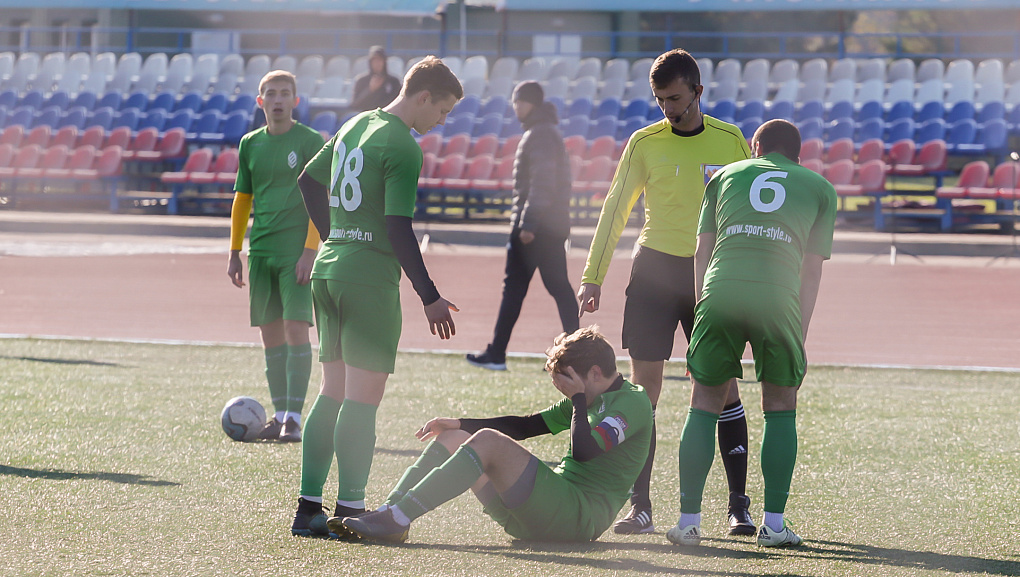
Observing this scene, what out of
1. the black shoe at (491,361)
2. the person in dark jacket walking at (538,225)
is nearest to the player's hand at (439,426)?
the person in dark jacket walking at (538,225)

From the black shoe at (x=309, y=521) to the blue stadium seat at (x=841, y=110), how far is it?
2294 centimetres

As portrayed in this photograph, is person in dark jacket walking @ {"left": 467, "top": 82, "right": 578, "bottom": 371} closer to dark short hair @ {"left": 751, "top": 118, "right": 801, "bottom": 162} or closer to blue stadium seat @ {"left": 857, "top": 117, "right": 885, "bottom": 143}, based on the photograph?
dark short hair @ {"left": 751, "top": 118, "right": 801, "bottom": 162}

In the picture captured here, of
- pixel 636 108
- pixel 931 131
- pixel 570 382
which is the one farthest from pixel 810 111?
pixel 570 382

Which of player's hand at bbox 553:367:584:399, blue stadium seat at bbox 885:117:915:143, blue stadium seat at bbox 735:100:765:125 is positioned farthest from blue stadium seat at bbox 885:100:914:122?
player's hand at bbox 553:367:584:399

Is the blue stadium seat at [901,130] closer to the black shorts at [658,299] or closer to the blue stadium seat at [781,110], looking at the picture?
the blue stadium seat at [781,110]

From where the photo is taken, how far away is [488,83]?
2900 centimetres

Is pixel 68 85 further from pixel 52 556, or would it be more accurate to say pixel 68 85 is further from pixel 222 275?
pixel 52 556

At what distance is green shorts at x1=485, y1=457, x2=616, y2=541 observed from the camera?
4508 mm

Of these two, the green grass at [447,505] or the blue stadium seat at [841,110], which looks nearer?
the green grass at [447,505]

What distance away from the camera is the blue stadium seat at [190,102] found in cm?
2872

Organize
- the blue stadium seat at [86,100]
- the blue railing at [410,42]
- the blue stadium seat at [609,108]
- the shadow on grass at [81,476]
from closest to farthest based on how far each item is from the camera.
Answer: the shadow on grass at [81,476] → the blue stadium seat at [609,108] → the blue stadium seat at [86,100] → the blue railing at [410,42]

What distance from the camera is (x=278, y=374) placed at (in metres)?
7.11

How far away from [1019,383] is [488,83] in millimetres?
20954

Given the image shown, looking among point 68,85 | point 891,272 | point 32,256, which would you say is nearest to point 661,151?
point 891,272
